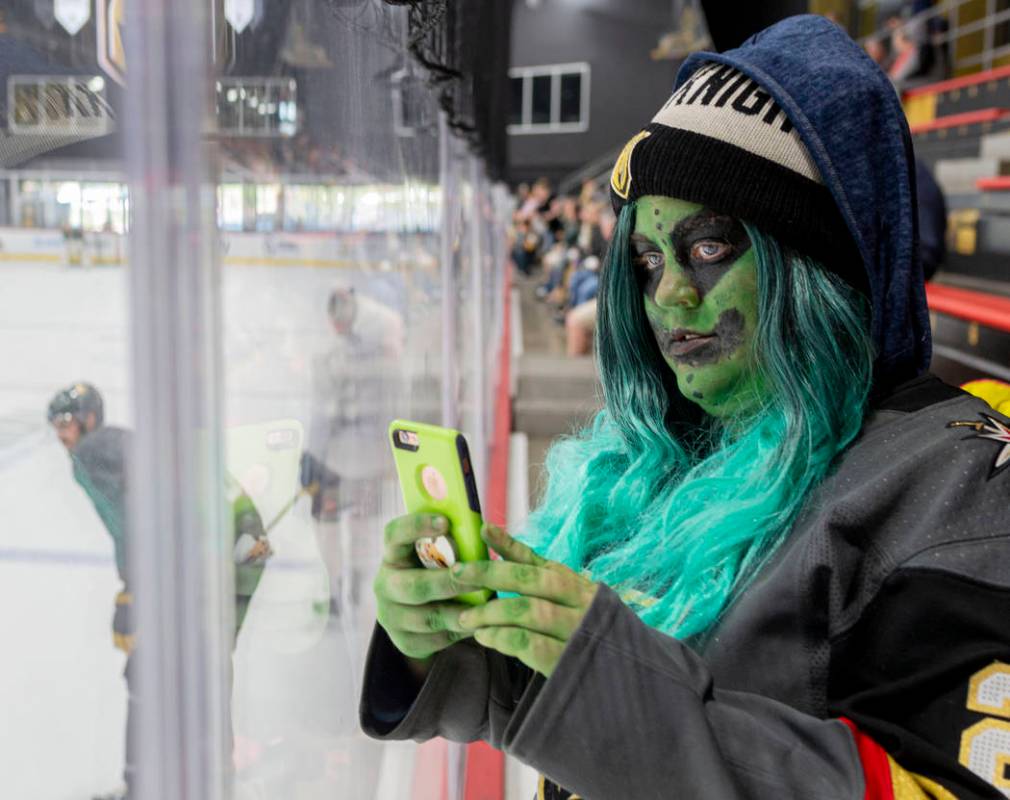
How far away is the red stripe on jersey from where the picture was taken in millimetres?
621

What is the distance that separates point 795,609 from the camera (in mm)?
695

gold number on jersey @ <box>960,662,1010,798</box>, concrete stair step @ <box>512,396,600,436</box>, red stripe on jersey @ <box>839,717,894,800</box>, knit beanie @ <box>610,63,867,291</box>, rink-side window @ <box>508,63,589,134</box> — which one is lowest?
concrete stair step @ <box>512,396,600,436</box>

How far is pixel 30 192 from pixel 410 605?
43cm

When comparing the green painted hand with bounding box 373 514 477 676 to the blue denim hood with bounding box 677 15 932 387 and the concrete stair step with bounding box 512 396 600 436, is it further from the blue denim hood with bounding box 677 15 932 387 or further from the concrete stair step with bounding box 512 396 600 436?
the concrete stair step with bounding box 512 396 600 436

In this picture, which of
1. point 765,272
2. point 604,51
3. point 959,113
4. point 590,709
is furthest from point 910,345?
point 604,51

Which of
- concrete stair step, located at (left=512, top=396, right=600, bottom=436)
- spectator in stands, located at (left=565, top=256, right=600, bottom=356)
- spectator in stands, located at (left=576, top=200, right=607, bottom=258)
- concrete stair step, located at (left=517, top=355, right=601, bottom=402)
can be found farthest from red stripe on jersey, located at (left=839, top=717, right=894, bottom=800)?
spectator in stands, located at (left=576, top=200, right=607, bottom=258)

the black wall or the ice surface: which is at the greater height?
the black wall

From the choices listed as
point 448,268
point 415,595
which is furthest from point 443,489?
point 448,268

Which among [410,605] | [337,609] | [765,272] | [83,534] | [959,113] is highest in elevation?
[959,113]

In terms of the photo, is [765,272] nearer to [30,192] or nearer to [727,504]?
[727,504]

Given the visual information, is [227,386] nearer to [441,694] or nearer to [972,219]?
[441,694]

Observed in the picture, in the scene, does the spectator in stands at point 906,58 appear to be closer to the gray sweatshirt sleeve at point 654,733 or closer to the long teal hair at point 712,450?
the long teal hair at point 712,450

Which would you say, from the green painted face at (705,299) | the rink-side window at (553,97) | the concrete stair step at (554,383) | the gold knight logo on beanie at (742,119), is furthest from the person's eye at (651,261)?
the rink-side window at (553,97)

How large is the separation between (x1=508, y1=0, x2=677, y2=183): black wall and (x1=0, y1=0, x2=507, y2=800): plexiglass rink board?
20.7 meters
